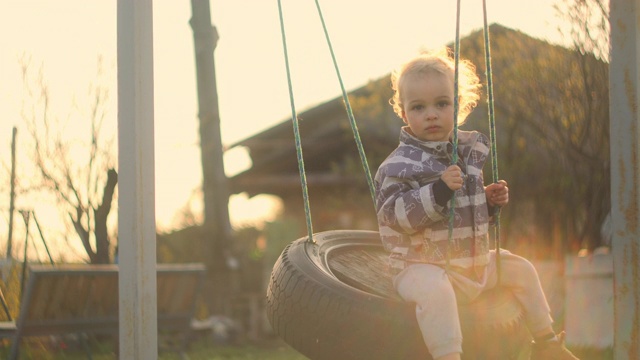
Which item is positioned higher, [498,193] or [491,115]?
[491,115]

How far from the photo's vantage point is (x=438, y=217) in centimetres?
306

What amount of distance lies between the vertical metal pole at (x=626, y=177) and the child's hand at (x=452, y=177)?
0.51 meters

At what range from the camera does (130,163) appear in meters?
3.51

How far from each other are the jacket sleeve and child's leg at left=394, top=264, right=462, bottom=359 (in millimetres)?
160

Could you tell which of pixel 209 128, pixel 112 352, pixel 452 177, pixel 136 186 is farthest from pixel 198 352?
pixel 452 177

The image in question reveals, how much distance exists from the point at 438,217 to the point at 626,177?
60 cm

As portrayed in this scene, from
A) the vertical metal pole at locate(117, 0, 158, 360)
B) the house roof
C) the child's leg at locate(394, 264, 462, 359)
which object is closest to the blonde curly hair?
the child's leg at locate(394, 264, 462, 359)

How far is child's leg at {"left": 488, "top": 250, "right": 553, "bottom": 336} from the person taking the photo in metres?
3.38

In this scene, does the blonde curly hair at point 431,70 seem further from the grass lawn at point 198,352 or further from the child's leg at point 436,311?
the grass lawn at point 198,352

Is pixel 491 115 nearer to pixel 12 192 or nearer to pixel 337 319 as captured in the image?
pixel 337 319

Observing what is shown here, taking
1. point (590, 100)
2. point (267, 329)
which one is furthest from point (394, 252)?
point (267, 329)

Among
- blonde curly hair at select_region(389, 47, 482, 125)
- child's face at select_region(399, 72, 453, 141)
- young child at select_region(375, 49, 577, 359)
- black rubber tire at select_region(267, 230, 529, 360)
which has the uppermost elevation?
blonde curly hair at select_region(389, 47, 482, 125)

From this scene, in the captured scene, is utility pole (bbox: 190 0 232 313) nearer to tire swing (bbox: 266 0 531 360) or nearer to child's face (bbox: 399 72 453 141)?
tire swing (bbox: 266 0 531 360)

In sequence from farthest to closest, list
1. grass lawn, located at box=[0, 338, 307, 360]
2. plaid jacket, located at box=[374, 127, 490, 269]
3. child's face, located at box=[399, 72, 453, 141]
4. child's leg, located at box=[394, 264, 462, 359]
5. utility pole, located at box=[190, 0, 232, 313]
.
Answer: utility pole, located at box=[190, 0, 232, 313], grass lawn, located at box=[0, 338, 307, 360], child's face, located at box=[399, 72, 453, 141], plaid jacket, located at box=[374, 127, 490, 269], child's leg, located at box=[394, 264, 462, 359]
